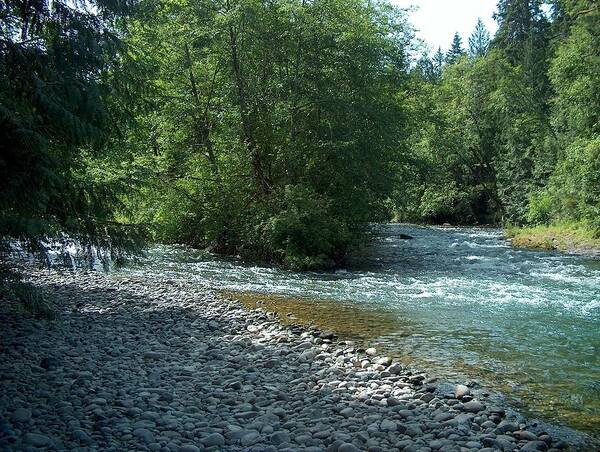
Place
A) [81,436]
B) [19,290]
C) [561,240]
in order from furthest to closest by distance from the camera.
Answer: [561,240] < [19,290] < [81,436]

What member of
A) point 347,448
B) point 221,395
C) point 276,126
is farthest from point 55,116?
point 276,126

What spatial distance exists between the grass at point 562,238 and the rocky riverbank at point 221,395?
749 inches

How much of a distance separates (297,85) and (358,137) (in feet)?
9.31

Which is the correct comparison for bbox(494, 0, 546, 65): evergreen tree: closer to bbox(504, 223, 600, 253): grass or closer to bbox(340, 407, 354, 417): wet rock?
bbox(504, 223, 600, 253): grass

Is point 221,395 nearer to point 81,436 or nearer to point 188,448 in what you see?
point 188,448

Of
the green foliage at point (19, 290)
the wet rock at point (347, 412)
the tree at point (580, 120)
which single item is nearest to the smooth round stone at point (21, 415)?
the green foliage at point (19, 290)

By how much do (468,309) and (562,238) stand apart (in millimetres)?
17914

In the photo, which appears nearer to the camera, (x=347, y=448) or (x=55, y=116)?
(x=347, y=448)

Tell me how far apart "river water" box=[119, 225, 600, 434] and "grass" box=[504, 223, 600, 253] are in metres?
2.99

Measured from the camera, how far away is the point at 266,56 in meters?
20.5

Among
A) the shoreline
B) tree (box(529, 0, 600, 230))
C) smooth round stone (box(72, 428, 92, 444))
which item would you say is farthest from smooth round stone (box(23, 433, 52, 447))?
tree (box(529, 0, 600, 230))

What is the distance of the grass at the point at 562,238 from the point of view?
2438 cm

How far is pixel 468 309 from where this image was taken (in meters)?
11.6

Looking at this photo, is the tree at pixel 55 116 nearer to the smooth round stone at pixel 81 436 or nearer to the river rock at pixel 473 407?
the smooth round stone at pixel 81 436
